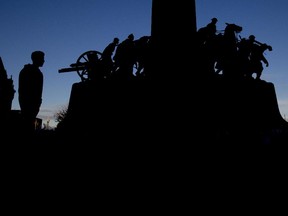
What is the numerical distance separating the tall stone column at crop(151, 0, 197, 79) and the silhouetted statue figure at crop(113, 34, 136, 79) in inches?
105

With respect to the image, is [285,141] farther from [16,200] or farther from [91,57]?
[91,57]

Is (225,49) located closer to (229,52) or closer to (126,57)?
(229,52)

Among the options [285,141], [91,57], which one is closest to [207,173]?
[285,141]

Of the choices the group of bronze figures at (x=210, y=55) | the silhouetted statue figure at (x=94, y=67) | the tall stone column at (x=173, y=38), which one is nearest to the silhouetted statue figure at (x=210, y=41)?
the group of bronze figures at (x=210, y=55)

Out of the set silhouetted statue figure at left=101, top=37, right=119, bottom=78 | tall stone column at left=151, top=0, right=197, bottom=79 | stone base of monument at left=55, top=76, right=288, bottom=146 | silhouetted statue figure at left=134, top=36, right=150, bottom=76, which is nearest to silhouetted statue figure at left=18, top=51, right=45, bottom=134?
stone base of monument at left=55, top=76, right=288, bottom=146

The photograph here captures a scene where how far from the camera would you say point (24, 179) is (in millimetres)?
2754

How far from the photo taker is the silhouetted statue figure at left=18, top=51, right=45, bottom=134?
144 inches

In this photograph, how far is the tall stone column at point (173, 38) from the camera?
6508mm

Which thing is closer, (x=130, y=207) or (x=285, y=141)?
(x=130, y=207)

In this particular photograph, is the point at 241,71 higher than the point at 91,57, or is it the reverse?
the point at 91,57

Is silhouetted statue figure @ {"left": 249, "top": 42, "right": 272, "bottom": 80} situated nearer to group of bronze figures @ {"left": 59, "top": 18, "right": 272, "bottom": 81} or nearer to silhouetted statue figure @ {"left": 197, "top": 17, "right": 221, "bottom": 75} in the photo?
group of bronze figures @ {"left": 59, "top": 18, "right": 272, "bottom": 81}

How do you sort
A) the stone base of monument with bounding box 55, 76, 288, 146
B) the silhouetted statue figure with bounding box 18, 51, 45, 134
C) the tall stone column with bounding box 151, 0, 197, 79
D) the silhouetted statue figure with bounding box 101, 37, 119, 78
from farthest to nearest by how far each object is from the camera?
1. the silhouetted statue figure with bounding box 101, 37, 119, 78
2. the tall stone column with bounding box 151, 0, 197, 79
3. the stone base of monument with bounding box 55, 76, 288, 146
4. the silhouetted statue figure with bounding box 18, 51, 45, 134

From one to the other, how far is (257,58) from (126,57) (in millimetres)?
4740

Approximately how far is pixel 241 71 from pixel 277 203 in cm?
678
